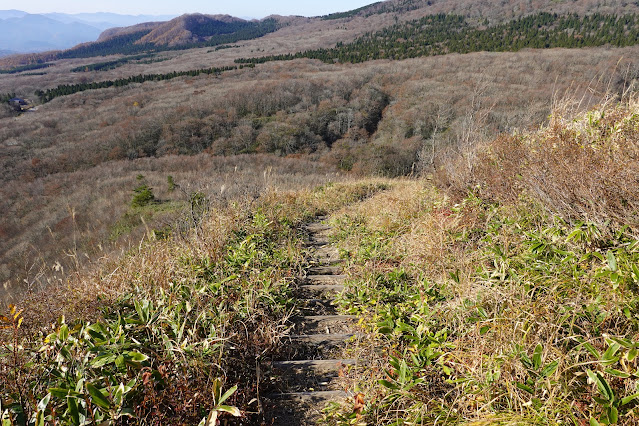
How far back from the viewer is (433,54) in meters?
53.2

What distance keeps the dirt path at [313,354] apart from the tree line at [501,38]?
5724 cm

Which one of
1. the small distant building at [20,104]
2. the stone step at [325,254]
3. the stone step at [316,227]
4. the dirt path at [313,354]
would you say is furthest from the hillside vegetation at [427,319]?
the small distant building at [20,104]

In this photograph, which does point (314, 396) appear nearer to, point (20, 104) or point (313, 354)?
point (313, 354)

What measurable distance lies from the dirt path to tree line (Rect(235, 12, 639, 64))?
5724cm

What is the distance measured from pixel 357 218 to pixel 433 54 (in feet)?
184

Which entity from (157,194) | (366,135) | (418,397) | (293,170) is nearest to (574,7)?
(366,135)

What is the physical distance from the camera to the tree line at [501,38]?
47.4 metres

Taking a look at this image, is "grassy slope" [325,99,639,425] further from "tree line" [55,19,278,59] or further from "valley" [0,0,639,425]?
"tree line" [55,19,278,59]

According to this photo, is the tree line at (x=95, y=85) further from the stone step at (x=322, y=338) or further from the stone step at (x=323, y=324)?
the stone step at (x=322, y=338)

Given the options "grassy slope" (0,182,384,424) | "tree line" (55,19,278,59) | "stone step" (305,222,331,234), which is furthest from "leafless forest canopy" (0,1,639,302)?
"tree line" (55,19,278,59)

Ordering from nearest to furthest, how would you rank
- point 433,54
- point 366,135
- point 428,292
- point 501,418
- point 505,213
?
point 501,418 → point 428,292 → point 505,213 → point 366,135 → point 433,54

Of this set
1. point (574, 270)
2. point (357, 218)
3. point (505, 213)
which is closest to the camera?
point (574, 270)

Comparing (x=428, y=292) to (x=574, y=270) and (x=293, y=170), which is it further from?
(x=293, y=170)

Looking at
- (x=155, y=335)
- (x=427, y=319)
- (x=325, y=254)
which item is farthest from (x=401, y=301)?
(x=155, y=335)
